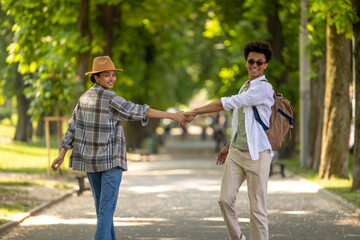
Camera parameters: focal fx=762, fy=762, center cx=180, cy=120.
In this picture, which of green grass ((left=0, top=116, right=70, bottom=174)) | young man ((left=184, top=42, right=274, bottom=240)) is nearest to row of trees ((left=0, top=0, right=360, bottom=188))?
green grass ((left=0, top=116, right=70, bottom=174))

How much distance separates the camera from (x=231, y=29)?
94.4 feet

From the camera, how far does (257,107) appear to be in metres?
6.90

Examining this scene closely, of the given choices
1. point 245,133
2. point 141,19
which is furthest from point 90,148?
point 141,19

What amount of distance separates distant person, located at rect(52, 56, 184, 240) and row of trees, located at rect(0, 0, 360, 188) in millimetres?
8042

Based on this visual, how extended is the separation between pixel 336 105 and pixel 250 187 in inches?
386

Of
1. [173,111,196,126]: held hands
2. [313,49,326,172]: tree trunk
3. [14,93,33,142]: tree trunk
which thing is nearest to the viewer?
[173,111,196,126]: held hands

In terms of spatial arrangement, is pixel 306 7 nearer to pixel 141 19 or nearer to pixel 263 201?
pixel 141 19

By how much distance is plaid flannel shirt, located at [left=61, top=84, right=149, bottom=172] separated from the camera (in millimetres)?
6867

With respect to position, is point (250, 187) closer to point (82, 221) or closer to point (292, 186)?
point (82, 221)

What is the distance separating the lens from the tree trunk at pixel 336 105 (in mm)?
16000

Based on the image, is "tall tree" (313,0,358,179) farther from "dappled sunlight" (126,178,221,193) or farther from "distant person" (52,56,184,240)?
"distant person" (52,56,184,240)

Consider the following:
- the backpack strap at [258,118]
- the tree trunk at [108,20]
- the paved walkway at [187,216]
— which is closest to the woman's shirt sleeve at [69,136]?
the backpack strap at [258,118]

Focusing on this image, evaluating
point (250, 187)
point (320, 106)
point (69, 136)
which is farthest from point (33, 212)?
point (320, 106)

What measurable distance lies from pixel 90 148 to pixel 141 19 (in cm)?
2071
